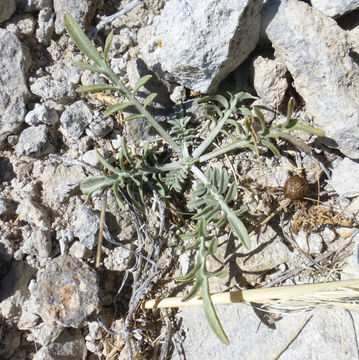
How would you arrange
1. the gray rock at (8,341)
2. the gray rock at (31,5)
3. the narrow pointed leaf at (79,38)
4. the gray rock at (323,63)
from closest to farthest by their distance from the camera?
the narrow pointed leaf at (79,38)
the gray rock at (323,63)
the gray rock at (8,341)
the gray rock at (31,5)

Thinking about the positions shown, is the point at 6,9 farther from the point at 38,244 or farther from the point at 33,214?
the point at 38,244

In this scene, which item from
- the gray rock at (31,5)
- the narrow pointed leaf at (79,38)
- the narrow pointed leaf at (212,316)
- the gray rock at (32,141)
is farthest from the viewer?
the gray rock at (31,5)

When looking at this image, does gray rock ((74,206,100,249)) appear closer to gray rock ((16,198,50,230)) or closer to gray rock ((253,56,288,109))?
gray rock ((16,198,50,230))

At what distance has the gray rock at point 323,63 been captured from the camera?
221cm

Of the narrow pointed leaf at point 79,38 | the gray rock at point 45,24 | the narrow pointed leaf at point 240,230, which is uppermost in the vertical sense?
the gray rock at point 45,24

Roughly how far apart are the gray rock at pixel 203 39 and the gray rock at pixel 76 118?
544 millimetres

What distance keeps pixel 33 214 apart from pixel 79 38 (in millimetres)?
1085

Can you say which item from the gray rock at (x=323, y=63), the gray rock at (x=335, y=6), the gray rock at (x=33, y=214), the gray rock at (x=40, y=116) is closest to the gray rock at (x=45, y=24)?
the gray rock at (x=40, y=116)

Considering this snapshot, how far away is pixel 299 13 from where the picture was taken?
221 cm

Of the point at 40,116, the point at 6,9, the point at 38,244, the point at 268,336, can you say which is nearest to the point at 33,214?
the point at 38,244

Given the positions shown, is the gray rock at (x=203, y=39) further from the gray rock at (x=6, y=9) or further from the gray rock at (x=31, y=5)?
the gray rock at (x=6, y=9)

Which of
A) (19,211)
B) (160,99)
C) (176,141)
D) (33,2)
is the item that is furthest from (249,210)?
(33,2)

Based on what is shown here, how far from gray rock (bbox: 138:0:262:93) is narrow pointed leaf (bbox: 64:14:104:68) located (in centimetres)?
37

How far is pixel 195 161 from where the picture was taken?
248 centimetres
